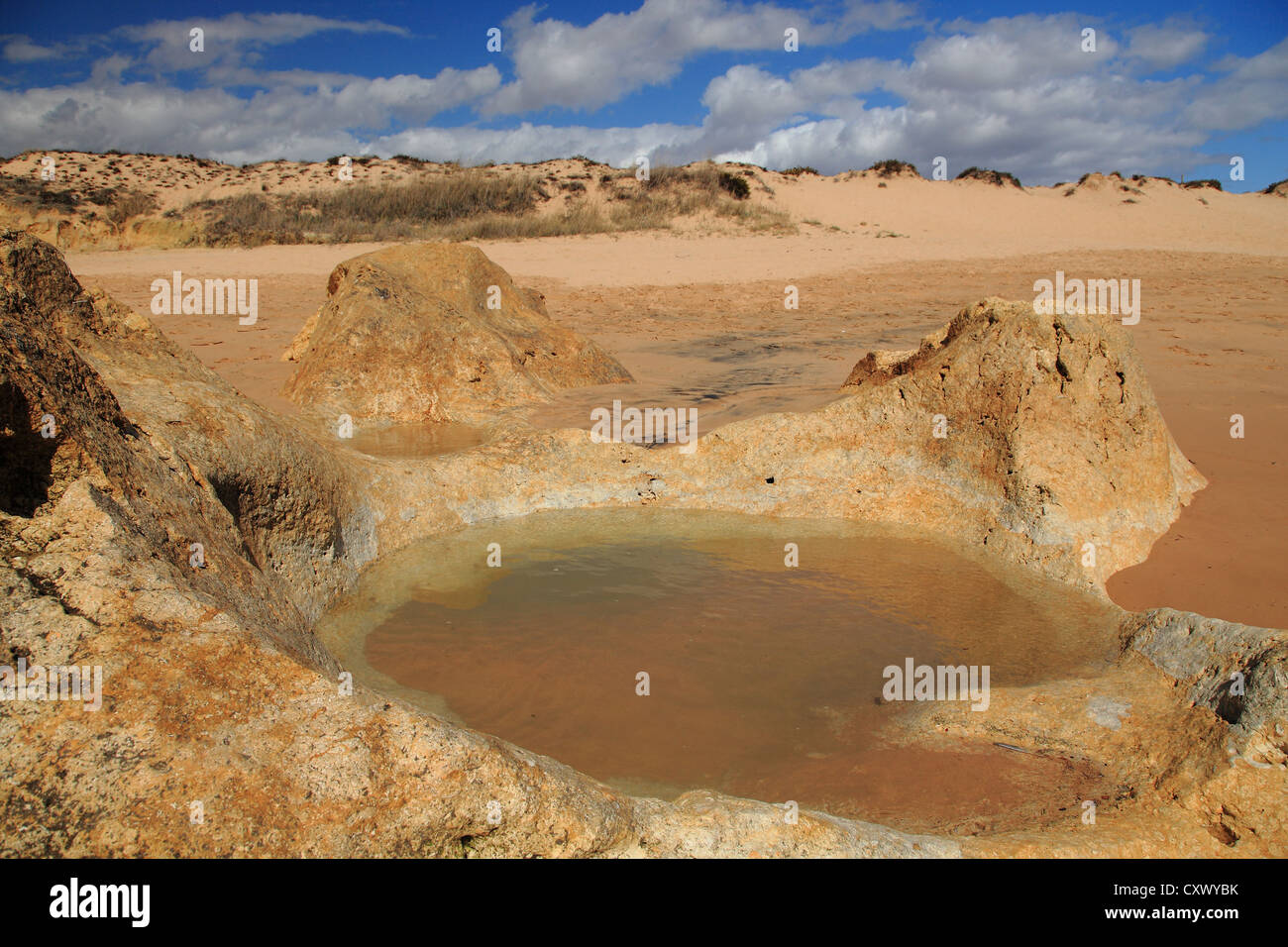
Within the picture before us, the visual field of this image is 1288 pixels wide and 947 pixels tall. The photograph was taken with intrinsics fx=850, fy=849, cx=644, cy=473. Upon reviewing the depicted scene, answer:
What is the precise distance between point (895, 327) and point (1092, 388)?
269 inches

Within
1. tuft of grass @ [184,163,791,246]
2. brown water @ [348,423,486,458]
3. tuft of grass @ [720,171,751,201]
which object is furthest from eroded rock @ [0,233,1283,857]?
tuft of grass @ [720,171,751,201]

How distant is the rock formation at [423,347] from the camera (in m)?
6.25

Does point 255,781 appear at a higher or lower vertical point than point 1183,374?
lower

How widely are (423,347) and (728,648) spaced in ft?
13.3

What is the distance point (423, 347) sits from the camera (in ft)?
21.1

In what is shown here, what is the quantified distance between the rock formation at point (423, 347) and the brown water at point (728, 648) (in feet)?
6.55

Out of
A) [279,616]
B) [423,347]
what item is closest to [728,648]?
[279,616]

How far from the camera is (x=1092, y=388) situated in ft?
14.8

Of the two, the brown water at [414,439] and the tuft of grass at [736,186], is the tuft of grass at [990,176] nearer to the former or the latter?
the tuft of grass at [736,186]

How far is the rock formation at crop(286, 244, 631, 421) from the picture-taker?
6254 millimetres

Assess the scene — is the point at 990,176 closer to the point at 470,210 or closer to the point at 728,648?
the point at 470,210

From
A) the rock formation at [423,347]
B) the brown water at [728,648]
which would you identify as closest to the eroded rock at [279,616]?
the brown water at [728,648]
